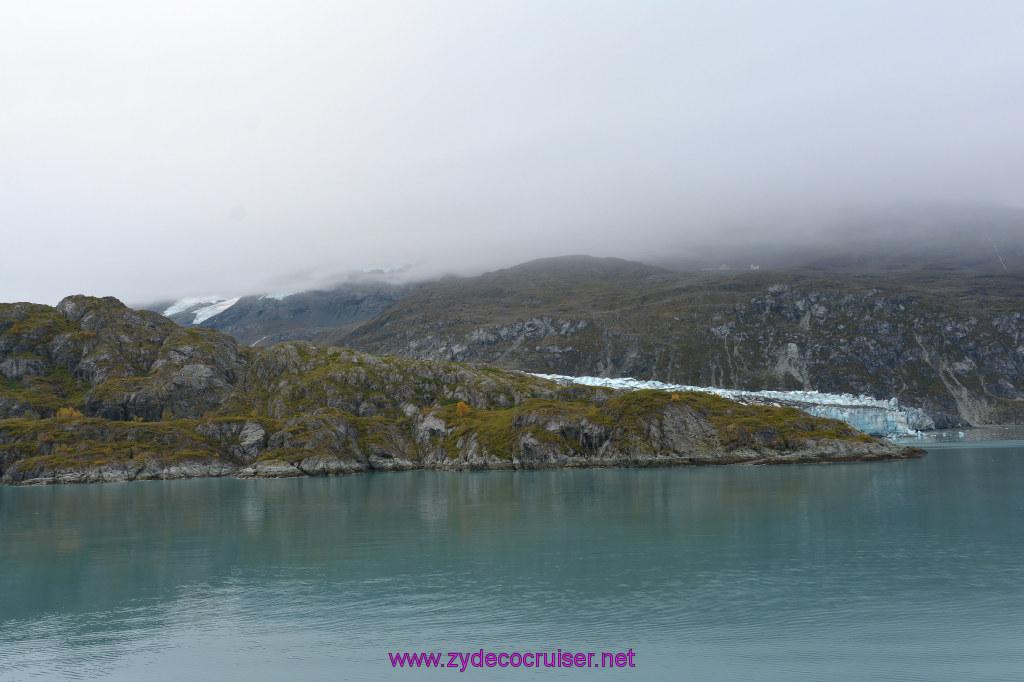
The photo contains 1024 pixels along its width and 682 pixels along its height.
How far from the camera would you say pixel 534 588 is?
4072 centimetres

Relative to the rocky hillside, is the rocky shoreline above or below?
below

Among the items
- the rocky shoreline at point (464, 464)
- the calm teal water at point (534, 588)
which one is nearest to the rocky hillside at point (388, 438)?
the rocky shoreline at point (464, 464)

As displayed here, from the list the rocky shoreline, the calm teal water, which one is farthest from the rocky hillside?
the calm teal water

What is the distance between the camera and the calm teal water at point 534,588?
1141 inches

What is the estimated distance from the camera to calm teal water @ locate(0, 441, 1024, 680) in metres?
29.0

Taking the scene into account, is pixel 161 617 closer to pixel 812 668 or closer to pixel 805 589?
pixel 812 668

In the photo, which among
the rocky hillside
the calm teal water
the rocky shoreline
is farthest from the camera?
the rocky hillside

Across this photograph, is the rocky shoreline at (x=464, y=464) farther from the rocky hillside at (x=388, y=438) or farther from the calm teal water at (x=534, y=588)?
the calm teal water at (x=534, y=588)

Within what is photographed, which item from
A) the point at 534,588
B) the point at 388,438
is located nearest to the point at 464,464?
the point at 388,438

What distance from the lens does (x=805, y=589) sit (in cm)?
3881

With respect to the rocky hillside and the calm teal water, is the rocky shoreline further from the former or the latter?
the calm teal water

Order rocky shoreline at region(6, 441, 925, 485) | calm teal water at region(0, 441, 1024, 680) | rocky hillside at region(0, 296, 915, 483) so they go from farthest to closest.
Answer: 1. rocky hillside at region(0, 296, 915, 483)
2. rocky shoreline at region(6, 441, 925, 485)
3. calm teal water at region(0, 441, 1024, 680)

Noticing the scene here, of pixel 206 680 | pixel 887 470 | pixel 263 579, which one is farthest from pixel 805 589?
pixel 887 470

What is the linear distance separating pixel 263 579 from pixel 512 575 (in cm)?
1674
